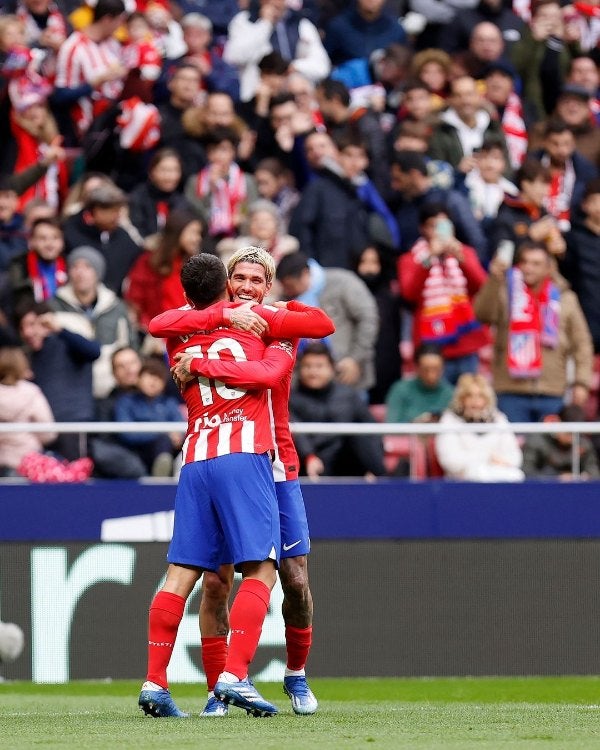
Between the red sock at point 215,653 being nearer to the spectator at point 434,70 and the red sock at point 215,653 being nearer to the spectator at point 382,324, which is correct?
the spectator at point 382,324

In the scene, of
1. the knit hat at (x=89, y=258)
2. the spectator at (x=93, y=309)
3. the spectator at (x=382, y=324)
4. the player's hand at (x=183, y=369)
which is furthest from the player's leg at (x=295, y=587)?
the spectator at (x=382, y=324)

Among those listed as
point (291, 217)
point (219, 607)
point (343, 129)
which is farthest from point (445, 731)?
point (343, 129)

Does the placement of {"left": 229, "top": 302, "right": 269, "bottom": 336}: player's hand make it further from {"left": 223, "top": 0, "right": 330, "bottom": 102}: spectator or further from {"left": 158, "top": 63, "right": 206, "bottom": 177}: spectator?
{"left": 223, "top": 0, "right": 330, "bottom": 102}: spectator

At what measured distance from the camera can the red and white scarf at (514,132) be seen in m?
16.6

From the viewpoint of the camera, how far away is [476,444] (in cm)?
1220

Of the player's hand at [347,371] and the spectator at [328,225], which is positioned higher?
the spectator at [328,225]

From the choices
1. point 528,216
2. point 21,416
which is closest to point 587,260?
point 528,216

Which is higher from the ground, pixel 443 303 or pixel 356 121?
pixel 356 121

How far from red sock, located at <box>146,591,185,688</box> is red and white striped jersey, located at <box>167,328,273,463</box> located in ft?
→ 2.02

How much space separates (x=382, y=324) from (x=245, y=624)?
6.68m

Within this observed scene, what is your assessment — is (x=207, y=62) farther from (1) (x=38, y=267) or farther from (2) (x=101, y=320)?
(2) (x=101, y=320)

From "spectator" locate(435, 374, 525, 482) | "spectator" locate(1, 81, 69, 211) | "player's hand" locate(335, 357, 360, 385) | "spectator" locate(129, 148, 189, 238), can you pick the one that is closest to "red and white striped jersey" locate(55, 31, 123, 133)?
"spectator" locate(1, 81, 69, 211)

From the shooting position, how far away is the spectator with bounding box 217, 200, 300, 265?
13.7 meters

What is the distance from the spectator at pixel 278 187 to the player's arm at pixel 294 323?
7030 millimetres
